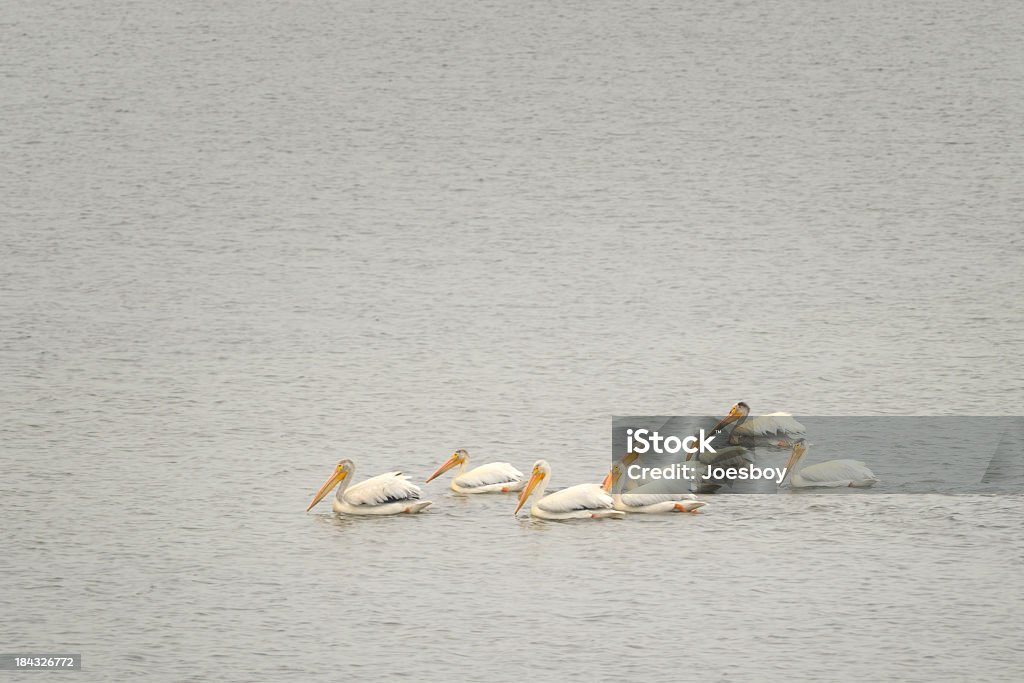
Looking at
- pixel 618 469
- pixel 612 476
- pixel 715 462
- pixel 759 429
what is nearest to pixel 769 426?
pixel 759 429

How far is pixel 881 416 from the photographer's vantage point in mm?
10891

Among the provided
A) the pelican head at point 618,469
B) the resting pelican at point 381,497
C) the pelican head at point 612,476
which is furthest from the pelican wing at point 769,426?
the resting pelican at point 381,497

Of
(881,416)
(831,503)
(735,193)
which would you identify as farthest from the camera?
(735,193)

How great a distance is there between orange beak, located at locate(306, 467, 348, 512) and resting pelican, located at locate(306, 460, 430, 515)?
0.06 metres

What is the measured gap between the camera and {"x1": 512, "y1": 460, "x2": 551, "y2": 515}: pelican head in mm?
9453

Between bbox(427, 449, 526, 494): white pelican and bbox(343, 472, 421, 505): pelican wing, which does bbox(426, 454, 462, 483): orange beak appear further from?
bbox(343, 472, 421, 505): pelican wing

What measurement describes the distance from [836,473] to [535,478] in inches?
60.4

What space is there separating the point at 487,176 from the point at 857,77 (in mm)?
4422

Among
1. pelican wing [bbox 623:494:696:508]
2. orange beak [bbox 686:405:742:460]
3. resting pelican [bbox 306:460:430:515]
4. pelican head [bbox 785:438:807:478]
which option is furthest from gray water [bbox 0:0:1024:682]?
orange beak [bbox 686:405:742:460]

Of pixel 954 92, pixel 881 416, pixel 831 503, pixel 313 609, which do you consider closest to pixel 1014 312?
pixel 881 416

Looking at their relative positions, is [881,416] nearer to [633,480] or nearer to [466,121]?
[633,480]

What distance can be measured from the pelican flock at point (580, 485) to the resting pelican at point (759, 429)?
0.04m

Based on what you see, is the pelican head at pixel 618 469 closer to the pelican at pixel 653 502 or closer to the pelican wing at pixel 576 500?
the pelican at pixel 653 502

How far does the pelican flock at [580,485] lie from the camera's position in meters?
9.34
